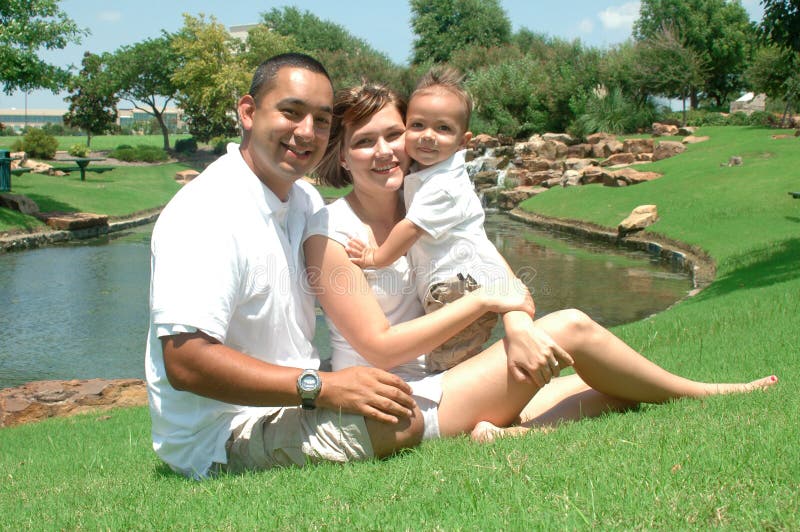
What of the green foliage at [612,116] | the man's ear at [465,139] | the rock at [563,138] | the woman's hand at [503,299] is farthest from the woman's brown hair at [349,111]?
the green foliage at [612,116]

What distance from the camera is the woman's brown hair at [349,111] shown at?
3590mm

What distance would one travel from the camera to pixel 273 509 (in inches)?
102

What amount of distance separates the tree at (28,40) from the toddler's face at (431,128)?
68.5 ft

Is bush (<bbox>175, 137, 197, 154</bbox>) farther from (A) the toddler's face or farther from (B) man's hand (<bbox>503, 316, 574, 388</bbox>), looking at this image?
(B) man's hand (<bbox>503, 316, 574, 388</bbox>)

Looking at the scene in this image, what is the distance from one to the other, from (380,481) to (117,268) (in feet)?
56.6

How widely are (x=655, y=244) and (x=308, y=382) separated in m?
16.8

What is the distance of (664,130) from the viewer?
35562 mm

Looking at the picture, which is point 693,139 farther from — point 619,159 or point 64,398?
point 64,398

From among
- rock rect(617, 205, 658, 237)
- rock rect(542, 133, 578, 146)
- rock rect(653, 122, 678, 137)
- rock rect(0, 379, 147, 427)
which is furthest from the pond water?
rock rect(653, 122, 678, 137)

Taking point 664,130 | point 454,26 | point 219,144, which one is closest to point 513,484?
point 664,130

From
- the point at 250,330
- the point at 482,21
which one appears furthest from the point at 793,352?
the point at 482,21

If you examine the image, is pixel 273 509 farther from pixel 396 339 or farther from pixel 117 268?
pixel 117 268

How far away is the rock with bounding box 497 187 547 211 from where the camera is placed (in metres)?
29.9

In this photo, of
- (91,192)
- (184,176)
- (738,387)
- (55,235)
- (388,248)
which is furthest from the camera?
(184,176)
